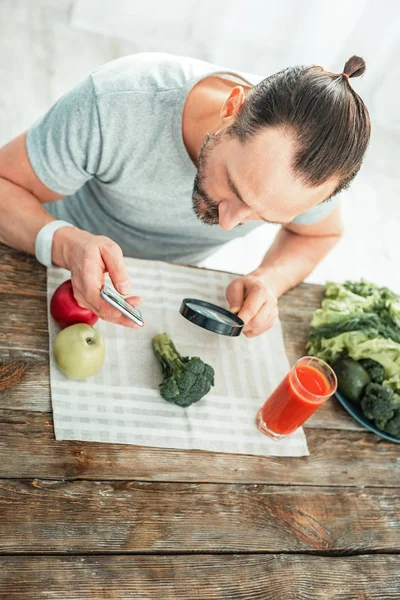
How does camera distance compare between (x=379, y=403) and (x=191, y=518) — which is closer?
(x=191, y=518)

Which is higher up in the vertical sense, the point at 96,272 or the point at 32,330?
the point at 96,272

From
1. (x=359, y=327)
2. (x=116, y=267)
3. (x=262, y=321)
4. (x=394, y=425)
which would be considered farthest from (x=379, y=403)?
(x=116, y=267)

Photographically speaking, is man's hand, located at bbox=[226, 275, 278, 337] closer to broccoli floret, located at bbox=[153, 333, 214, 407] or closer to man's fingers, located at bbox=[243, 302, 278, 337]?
man's fingers, located at bbox=[243, 302, 278, 337]

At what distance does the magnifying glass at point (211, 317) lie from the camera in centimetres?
140

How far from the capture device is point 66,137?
58.5 inches

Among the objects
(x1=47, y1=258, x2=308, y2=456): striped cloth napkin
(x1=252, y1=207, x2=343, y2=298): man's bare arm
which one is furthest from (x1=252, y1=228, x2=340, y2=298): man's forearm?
(x1=47, y1=258, x2=308, y2=456): striped cloth napkin

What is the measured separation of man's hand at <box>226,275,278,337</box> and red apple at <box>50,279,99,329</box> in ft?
1.23

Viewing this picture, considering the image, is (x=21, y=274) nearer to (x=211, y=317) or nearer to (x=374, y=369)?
(x=211, y=317)

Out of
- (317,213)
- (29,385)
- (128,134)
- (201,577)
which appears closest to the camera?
(201,577)

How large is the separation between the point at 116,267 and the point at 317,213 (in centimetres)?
64

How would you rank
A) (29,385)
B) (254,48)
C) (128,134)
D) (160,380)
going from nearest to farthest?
(29,385) < (160,380) < (128,134) < (254,48)

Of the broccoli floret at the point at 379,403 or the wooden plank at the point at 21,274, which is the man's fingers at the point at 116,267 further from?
the broccoli floret at the point at 379,403

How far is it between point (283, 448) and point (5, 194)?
0.86m

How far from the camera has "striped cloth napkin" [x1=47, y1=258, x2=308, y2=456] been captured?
1.31m
